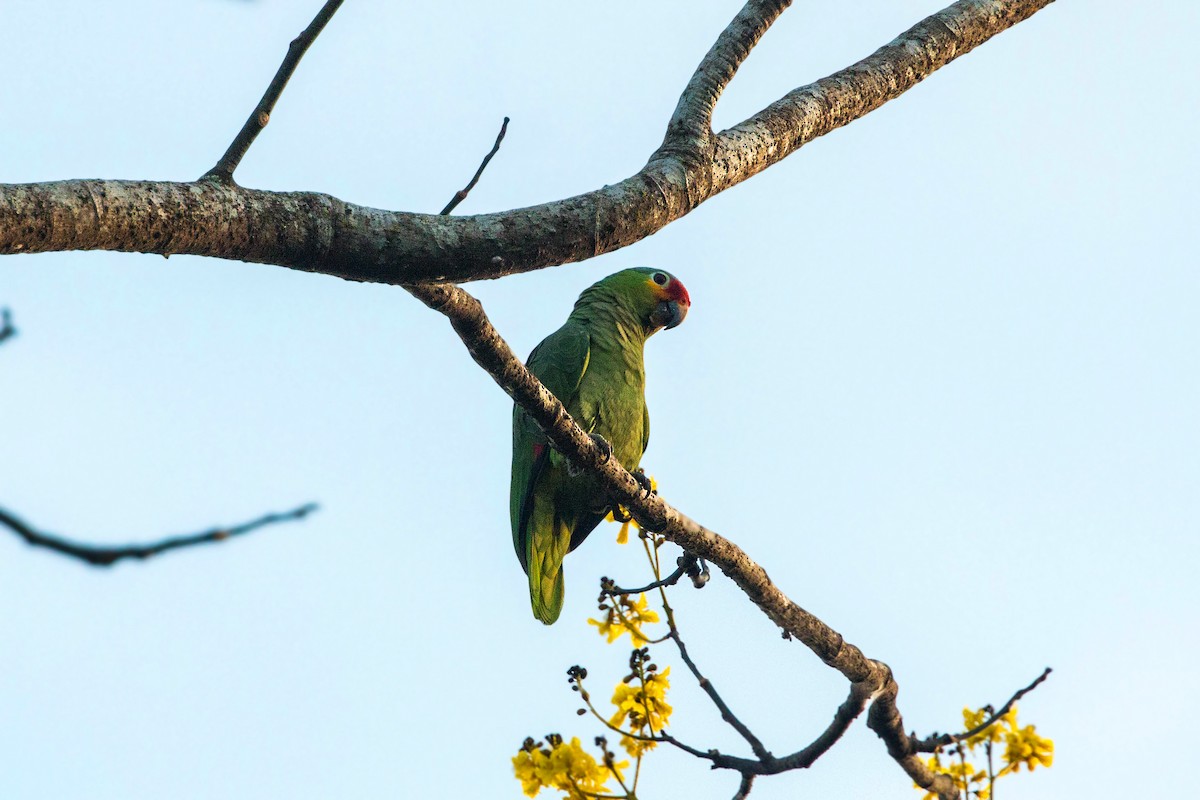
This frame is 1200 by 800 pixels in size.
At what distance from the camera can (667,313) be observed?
253 inches

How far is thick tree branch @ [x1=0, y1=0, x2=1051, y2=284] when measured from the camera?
6.17 ft

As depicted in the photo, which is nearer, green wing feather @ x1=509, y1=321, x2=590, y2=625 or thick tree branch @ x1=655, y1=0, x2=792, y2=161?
thick tree branch @ x1=655, y1=0, x2=792, y2=161

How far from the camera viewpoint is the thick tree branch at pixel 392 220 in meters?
1.88

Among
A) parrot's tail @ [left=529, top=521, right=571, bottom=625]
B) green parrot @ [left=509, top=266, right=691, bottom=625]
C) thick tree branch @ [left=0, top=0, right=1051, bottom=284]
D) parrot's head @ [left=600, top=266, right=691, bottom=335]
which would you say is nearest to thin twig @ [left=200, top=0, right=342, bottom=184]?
thick tree branch @ [left=0, top=0, right=1051, bottom=284]

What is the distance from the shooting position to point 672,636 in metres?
3.52

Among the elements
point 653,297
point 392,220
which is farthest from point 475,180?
point 653,297

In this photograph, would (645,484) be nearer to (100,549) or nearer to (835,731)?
(835,731)

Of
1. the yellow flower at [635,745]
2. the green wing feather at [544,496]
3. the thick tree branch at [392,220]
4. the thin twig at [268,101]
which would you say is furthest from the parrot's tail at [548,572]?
the thin twig at [268,101]

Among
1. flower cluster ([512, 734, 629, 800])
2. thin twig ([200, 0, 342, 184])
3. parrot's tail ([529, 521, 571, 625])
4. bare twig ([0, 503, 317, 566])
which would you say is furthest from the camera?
parrot's tail ([529, 521, 571, 625])

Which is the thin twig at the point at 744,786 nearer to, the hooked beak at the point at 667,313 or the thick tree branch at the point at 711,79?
the thick tree branch at the point at 711,79

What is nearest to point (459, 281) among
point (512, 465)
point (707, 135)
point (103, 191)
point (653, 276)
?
point (103, 191)

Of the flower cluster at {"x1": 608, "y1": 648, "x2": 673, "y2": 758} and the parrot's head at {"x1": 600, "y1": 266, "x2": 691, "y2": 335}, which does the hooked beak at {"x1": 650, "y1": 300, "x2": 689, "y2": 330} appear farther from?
the flower cluster at {"x1": 608, "y1": 648, "x2": 673, "y2": 758}

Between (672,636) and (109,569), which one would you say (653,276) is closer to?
(672,636)

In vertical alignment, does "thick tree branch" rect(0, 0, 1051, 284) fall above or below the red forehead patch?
below
